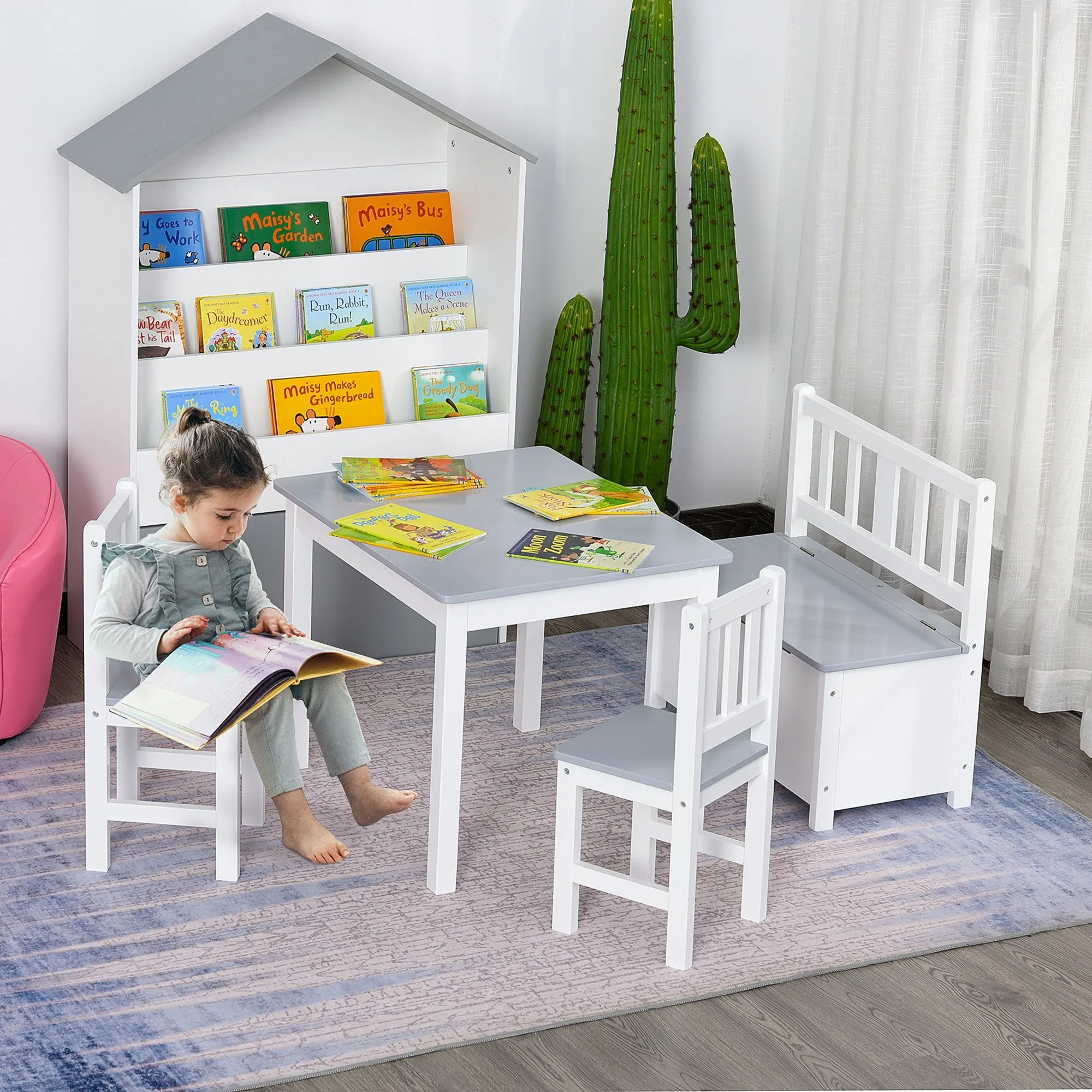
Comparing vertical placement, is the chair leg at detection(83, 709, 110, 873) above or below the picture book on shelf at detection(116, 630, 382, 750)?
below

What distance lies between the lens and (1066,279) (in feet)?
11.2

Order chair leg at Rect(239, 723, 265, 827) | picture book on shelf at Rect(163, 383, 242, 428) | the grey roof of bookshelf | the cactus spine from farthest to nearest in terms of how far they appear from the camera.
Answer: the cactus spine < picture book on shelf at Rect(163, 383, 242, 428) < the grey roof of bookshelf < chair leg at Rect(239, 723, 265, 827)

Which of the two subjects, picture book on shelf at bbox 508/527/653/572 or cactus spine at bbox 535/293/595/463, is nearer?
picture book on shelf at bbox 508/527/653/572

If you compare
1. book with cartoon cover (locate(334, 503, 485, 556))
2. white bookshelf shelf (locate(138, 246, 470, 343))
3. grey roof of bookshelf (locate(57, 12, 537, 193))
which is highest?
grey roof of bookshelf (locate(57, 12, 537, 193))

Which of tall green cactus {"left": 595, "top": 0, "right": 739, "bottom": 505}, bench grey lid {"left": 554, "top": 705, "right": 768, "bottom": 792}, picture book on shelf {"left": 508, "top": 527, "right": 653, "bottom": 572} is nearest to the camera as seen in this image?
bench grey lid {"left": 554, "top": 705, "right": 768, "bottom": 792}

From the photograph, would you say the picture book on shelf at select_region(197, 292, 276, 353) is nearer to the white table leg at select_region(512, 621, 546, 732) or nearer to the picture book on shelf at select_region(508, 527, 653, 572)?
the white table leg at select_region(512, 621, 546, 732)

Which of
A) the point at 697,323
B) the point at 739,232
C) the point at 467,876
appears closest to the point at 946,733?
the point at 467,876

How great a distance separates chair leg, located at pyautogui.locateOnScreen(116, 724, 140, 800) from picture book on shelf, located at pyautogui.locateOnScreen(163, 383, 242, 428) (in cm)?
89

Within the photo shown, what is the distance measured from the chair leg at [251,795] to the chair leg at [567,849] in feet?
2.12

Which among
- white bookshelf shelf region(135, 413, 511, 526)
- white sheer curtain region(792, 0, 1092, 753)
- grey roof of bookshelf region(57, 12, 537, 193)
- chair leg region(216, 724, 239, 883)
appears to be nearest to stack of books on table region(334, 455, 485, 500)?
white bookshelf shelf region(135, 413, 511, 526)

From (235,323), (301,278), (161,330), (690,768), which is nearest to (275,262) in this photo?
(301,278)

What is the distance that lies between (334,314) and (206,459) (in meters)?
1.18

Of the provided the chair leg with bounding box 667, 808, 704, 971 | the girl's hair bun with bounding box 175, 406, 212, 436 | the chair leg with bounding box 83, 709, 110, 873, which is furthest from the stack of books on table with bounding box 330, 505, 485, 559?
the chair leg with bounding box 667, 808, 704, 971

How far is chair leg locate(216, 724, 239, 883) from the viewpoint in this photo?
2707 millimetres
